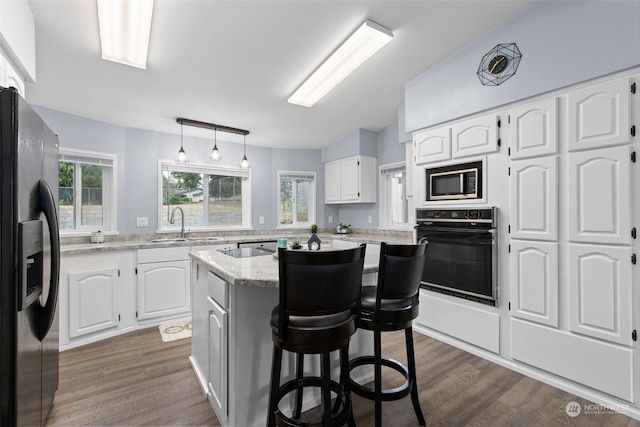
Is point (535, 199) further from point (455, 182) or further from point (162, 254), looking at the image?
point (162, 254)

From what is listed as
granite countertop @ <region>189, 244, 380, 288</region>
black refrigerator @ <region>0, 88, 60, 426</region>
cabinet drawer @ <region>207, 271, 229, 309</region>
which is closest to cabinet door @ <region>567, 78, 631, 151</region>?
granite countertop @ <region>189, 244, 380, 288</region>

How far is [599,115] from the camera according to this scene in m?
1.91

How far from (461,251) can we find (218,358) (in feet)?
7.22

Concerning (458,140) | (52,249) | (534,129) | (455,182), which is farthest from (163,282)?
(534,129)

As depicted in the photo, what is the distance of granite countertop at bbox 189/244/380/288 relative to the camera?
1.41 metres

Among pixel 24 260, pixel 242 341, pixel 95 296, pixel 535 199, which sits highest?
pixel 535 199

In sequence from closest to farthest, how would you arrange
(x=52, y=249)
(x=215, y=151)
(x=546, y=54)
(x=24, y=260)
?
(x=24, y=260) → (x=52, y=249) → (x=546, y=54) → (x=215, y=151)

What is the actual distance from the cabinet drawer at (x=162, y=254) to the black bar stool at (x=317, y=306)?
2.40m

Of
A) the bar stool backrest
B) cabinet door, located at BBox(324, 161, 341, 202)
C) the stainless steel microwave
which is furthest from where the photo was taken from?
cabinet door, located at BBox(324, 161, 341, 202)

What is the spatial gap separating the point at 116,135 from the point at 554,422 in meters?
4.80

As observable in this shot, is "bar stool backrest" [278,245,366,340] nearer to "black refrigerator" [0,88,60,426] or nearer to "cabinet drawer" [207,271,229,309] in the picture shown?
"cabinet drawer" [207,271,229,309]

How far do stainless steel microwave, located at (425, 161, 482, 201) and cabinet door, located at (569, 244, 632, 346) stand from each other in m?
0.84

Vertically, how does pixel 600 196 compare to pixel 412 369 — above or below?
above

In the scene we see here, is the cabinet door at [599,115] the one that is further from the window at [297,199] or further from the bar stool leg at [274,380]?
the window at [297,199]
